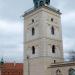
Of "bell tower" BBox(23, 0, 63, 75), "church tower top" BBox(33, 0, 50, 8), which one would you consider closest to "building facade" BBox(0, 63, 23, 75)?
"bell tower" BBox(23, 0, 63, 75)

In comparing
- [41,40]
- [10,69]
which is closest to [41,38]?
[41,40]

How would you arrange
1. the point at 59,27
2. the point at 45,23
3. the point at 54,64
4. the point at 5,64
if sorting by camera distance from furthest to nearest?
the point at 5,64 < the point at 59,27 < the point at 45,23 < the point at 54,64

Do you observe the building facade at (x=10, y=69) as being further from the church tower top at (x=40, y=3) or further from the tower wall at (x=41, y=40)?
the church tower top at (x=40, y=3)

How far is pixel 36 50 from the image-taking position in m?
39.0

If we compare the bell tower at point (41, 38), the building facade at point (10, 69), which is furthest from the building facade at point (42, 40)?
the building facade at point (10, 69)

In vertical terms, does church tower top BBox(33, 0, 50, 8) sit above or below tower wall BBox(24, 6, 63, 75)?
above

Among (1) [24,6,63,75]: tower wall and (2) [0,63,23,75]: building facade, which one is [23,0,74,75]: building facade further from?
(2) [0,63,23,75]: building facade

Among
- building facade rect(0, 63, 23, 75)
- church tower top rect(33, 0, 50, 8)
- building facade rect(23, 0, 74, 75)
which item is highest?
church tower top rect(33, 0, 50, 8)

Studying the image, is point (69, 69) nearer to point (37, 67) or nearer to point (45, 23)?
point (37, 67)

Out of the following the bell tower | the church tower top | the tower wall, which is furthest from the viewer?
the church tower top

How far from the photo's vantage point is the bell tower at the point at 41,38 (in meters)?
37.7

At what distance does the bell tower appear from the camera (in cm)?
3769

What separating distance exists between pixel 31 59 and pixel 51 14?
8.89 metres

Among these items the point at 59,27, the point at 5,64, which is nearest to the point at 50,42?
the point at 59,27
